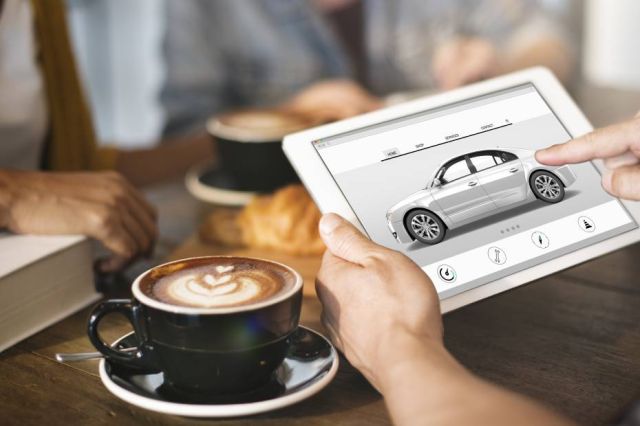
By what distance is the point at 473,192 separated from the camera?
2.76ft

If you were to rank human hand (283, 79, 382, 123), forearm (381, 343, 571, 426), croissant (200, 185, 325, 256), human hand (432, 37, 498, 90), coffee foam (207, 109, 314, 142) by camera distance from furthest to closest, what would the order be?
human hand (432, 37, 498, 90), human hand (283, 79, 382, 123), coffee foam (207, 109, 314, 142), croissant (200, 185, 325, 256), forearm (381, 343, 571, 426)

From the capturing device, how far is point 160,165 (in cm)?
166

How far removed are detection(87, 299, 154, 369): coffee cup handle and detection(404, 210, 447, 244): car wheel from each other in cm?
29

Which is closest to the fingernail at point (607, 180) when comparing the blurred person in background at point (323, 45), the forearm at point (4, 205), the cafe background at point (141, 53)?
the forearm at point (4, 205)

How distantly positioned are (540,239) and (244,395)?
14.2 inches

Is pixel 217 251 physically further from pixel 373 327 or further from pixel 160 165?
pixel 160 165

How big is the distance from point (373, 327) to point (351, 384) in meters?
0.08

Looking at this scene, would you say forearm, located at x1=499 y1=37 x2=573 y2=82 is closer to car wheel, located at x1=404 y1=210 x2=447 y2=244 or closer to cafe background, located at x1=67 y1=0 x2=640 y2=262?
cafe background, located at x1=67 y1=0 x2=640 y2=262

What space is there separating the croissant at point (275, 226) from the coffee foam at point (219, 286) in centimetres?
38

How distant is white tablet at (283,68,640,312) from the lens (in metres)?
0.81

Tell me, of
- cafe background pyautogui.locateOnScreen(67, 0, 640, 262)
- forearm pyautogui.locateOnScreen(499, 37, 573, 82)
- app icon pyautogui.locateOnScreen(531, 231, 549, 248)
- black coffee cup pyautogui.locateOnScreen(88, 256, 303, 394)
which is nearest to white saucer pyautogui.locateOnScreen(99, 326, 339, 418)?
black coffee cup pyautogui.locateOnScreen(88, 256, 303, 394)

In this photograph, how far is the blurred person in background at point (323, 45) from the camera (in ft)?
7.66

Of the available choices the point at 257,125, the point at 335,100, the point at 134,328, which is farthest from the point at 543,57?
the point at 134,328

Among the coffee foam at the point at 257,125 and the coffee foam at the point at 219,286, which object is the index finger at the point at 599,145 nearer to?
the coffee foam at the point at 219,286
